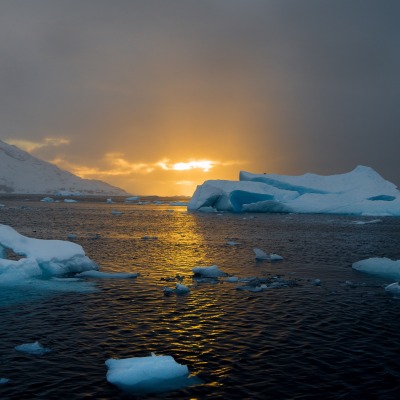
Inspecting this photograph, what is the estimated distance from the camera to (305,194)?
7869cm

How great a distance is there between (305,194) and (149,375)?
7360 centimetres

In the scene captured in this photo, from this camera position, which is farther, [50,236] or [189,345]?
[50,236]

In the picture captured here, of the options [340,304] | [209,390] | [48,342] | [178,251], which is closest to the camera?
[209,390]

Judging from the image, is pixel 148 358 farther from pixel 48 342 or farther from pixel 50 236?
pixel 50 236

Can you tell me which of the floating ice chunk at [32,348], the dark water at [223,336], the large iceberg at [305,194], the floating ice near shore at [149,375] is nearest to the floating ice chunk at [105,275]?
the dark water at [223,336]

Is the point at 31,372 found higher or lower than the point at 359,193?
lower

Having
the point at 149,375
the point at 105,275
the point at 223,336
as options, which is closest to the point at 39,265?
the point at 105,275

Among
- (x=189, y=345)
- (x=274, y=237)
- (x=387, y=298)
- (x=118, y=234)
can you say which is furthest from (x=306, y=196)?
(x=189, y=345)

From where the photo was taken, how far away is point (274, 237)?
3878cm

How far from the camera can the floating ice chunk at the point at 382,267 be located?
19.7 m

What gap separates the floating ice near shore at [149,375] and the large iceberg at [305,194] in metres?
63.8

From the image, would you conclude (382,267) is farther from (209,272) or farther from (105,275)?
(105,275)

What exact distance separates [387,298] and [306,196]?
210 feet

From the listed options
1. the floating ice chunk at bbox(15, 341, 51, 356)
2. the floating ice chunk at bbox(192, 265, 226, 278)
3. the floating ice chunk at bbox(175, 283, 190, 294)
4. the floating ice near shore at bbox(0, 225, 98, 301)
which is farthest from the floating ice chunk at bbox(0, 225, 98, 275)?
the floating ice chunk at bbox(15, 341, 51, 356)
